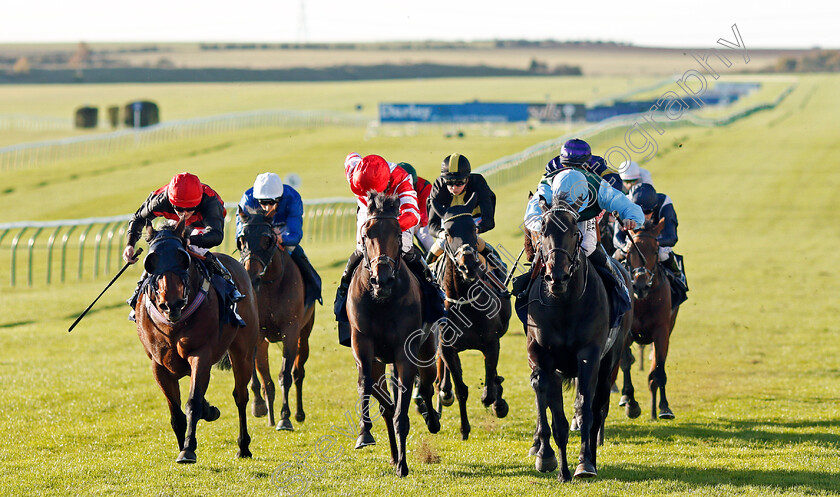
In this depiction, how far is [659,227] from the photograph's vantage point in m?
10.1

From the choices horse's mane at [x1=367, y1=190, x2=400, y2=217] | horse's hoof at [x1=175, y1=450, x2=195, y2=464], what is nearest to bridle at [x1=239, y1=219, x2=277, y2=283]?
horse's hoof at [x1=175, y1=450, x2=195, y2=464]

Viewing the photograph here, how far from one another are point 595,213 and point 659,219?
278cm

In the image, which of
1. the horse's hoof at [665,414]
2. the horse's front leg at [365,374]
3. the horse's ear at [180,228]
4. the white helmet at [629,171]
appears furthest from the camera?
the white helmet at [629,171]

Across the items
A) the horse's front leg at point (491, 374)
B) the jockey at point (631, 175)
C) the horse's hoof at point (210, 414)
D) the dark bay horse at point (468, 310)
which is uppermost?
the jockey at point (631, 175)

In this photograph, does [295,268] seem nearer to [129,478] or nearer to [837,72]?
[129,478]

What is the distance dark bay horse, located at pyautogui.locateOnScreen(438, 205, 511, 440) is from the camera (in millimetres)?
8422

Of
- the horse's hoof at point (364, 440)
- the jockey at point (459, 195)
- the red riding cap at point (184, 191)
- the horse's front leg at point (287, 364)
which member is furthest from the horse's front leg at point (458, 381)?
the red riding cap at point (184, 191)

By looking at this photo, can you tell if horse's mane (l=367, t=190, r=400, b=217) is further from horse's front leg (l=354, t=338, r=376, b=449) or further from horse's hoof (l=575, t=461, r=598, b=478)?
horse's hoof (l=575, t=461, r=598, b=478)

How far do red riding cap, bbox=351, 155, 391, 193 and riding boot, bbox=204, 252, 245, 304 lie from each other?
1314 mm

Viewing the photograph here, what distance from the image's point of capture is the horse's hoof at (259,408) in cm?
1001

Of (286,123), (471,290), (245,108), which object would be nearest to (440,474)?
(471,290)

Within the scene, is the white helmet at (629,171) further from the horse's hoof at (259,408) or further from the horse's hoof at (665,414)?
the horse's hoof at (259,408)

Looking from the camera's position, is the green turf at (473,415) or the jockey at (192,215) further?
the jockey at (192,215)

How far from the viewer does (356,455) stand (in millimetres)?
8539
